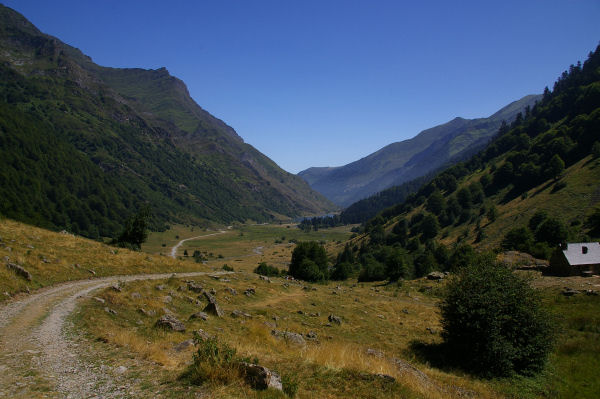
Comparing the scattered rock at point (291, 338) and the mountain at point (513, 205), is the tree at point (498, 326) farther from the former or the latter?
the mountain at point (513, 205)

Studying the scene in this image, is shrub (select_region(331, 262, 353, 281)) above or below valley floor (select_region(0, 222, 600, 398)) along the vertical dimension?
below

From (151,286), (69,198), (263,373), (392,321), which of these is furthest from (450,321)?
(69,198)

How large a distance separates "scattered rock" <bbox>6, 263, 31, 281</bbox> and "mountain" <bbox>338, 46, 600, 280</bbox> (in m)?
57.5

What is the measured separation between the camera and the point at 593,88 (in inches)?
5792

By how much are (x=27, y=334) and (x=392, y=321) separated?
2994 cm

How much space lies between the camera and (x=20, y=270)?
19.8 metres

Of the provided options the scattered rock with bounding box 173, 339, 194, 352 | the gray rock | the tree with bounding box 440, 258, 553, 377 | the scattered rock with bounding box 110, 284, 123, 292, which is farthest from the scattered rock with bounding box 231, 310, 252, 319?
the tree with bounding box 440, 258, 553, 377

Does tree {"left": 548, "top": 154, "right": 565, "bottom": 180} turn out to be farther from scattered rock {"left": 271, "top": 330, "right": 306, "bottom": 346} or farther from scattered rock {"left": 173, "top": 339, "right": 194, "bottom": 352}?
scattered rock {"left": 173, "top": 339, "right": 194, "bottom": 352}

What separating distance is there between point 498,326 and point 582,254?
→ 4764 cm

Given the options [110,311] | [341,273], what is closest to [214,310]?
[110,311]

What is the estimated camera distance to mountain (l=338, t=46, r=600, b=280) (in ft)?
248

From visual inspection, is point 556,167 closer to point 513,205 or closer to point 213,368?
point 513,205

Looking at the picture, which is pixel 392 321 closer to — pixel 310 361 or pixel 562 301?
pixel 562 301

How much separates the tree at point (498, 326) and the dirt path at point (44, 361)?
19.4 meters
